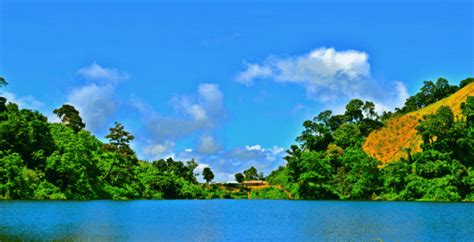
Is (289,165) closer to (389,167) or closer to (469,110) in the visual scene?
(389,167)

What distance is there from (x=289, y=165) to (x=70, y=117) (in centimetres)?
5461

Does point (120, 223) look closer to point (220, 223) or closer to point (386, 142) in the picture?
point (220, 223)

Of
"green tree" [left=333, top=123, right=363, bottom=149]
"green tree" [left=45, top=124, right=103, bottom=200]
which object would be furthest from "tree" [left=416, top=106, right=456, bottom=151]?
"green tree" [left=45, top=124, right=103, bottom=200]

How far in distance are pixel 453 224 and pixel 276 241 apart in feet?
61.9

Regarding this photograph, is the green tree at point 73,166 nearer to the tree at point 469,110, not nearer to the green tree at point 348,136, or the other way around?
the green tree at point 348,136

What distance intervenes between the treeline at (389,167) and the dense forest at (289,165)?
0.65ft

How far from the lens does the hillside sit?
127062mm

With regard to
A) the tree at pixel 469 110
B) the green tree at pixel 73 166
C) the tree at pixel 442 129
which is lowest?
the green tree at pixel 73 166

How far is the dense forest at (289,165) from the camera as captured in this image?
303 feet

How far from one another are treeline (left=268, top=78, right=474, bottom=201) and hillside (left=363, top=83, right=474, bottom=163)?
3.17 m

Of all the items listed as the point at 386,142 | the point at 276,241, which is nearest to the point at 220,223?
the point at 276,241

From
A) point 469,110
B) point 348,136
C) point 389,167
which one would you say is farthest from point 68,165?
point 469,110

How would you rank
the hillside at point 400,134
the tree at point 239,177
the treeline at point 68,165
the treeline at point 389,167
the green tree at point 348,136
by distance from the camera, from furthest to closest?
the tree at point 239,177 < the green tree at point 348,136 < the hillside at point 400,134 < the treeline at point 389,167 < the treeline at point 68,165

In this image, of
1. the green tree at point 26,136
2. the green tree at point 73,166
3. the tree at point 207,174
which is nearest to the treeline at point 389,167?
the tree at point 207,174
